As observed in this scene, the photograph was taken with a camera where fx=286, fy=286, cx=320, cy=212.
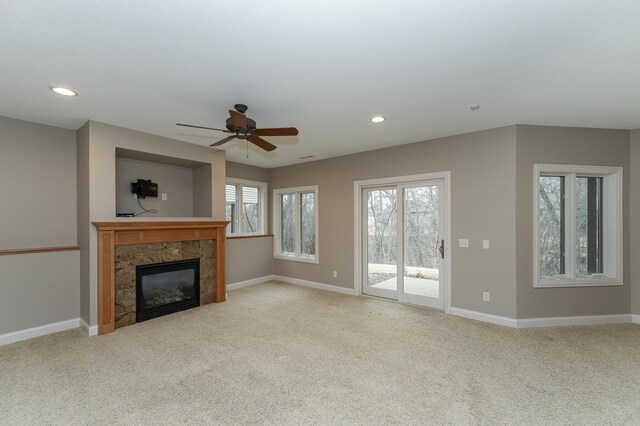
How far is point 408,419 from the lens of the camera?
2.03m

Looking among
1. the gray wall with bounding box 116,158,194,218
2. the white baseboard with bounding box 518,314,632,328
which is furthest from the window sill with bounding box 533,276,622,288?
the gray wall with bounding box 116,158,194,218

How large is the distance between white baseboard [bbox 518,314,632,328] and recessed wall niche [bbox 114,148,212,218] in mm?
4909

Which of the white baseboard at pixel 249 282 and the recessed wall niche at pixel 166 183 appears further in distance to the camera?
the white baseboard at pixel 249 282

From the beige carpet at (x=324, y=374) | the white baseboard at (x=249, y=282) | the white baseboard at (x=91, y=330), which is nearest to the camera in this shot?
the beige carpet at (x=324, y=374)

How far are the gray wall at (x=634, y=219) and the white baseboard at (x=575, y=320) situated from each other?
24cm

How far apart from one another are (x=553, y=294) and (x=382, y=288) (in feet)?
7.77

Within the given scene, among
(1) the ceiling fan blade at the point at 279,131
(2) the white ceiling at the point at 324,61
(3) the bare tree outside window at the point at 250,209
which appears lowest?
(3) the bare tree outside window at the point at 250,209

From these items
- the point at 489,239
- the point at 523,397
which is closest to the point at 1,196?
the point at 523,397

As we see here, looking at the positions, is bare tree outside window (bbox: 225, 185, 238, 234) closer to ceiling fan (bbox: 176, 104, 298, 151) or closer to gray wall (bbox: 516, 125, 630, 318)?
ceiling fan (bbox: 176, 104, 298, 151)

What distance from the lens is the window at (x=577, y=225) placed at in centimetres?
382

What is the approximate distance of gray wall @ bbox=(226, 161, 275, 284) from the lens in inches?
223

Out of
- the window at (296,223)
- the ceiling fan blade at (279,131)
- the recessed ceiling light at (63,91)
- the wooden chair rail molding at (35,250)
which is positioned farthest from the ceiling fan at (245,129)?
the window at (296,223)

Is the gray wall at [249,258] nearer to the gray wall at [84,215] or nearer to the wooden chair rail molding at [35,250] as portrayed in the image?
the gray wall at [84,215]

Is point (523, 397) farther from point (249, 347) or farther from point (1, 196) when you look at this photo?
point (1, 196)
